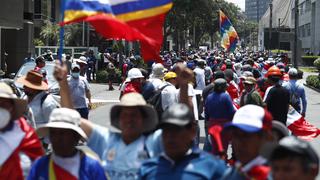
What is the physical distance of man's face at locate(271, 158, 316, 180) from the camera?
10.6 feet

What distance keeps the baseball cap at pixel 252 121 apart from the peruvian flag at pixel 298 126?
23.3ft

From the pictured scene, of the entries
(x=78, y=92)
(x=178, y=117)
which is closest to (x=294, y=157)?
(x=178, y=117)

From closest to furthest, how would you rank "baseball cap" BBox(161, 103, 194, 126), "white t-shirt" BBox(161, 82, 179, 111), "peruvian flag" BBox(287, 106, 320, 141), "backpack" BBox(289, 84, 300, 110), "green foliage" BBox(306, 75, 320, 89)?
1. "baseball cap" BBox(161, 103, 194, 126)
2. "white t-shirt" BBox(161, 82, 179, 111)
3. "peruvian flag" BBox(287, 106, 320, 141)
4. "backpack" BBox(289, 84, 300, 110)
5. "green foliage" BBox(306, 75, 320, 89)

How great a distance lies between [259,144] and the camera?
3.70m

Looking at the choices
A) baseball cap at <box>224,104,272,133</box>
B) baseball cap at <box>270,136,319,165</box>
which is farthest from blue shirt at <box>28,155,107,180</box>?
baseball cap at <box>270,136,319,165</box>

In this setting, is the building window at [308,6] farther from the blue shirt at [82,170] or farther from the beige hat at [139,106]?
the blue shirt at [82,170]

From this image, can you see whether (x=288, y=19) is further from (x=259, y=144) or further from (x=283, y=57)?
(x=259, y=144)

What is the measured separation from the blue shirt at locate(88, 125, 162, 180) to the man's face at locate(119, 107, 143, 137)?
65mm

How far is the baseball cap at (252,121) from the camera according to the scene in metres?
3.71

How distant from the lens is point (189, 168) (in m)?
3.77

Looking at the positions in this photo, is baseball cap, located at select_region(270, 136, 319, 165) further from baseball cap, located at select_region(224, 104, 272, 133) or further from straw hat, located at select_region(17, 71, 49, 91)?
straw hat, located at select_region(17, 71, 49, 91)

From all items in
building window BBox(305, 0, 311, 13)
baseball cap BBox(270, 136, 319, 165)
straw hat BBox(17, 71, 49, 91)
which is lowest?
baseball cap BBox(270, 136, 319, 165)

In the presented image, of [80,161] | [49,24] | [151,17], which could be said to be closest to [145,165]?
[80,161]

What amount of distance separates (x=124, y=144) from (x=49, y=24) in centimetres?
5038
